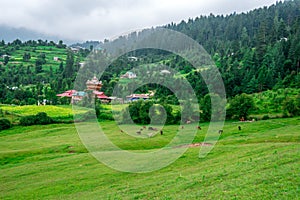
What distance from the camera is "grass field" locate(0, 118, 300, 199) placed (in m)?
19.4

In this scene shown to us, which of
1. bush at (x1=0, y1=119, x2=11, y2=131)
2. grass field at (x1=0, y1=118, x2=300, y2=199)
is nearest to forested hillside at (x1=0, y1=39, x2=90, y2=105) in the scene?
bush at (x1=0, y1=119, x2=11, y2=131)

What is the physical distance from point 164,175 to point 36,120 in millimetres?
57418

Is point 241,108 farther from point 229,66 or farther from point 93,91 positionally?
point 93,91

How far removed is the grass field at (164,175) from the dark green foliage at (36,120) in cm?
3074

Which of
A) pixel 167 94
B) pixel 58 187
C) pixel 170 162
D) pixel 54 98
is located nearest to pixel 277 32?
pixel 167 94

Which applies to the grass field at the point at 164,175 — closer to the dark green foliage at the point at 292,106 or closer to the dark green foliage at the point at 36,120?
the dark green foliage at the point at 292,106

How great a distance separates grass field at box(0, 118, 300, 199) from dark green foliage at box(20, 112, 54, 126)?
30744 mm

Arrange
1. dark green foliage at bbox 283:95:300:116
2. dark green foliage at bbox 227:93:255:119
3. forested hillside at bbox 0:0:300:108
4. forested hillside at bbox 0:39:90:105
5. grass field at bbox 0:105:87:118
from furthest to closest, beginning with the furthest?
1. forested hillside at bbox 0:39:90:105
2. forested hillside at bbox 0:0:300:108
3. grass field at bbox 0:105:87:118
4. dark green foliage at bbox 227:93:255:119
5. dark green foliage at bbox 283:95:300:116

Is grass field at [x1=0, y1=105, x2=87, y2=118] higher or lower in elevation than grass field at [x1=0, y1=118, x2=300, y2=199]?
higher

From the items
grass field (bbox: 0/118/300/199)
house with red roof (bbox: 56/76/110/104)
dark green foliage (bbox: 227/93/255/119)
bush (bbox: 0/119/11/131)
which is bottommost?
grass field (bbox: 0/118/300/199)

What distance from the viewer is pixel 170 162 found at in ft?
Answer: 104

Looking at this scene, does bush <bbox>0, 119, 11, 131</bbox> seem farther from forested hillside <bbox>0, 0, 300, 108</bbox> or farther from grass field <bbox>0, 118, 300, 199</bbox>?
forested hillside <bbox>0, 0, 300, 108</bbox>

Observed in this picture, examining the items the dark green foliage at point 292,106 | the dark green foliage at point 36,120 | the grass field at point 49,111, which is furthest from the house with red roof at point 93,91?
the dark green foliage at point 292,106

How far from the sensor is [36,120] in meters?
77.2
